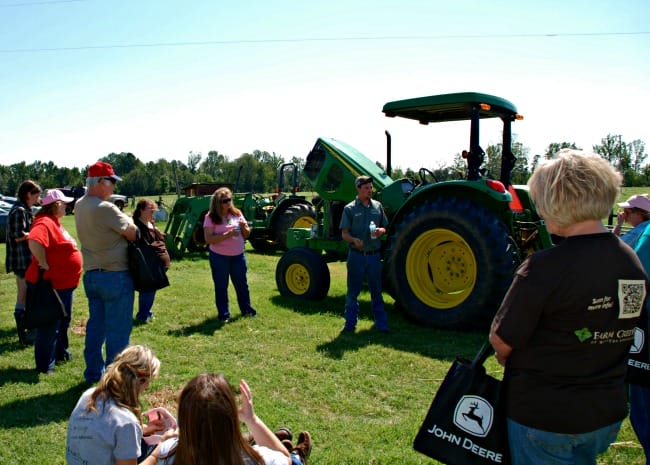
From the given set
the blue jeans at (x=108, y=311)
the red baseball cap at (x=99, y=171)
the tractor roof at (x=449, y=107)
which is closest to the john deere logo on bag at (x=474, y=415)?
the blue jeans at (x=108, y=311)

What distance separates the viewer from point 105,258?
420 cm

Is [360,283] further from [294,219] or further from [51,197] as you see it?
[294,219]

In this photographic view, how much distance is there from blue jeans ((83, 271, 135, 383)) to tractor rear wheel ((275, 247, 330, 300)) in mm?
3231

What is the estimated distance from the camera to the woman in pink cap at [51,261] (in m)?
4.70

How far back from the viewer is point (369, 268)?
19.2 ft

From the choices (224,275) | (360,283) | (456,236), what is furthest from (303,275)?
(456,236)

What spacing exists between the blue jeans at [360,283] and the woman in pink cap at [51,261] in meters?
2.70

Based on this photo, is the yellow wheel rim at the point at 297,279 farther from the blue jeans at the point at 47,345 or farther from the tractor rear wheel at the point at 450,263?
the blue jeans at the point at 47,345

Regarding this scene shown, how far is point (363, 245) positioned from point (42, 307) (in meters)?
3.06

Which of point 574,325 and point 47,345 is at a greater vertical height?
point 574,325

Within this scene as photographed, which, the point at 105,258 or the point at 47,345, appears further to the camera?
→ the point at 47,345

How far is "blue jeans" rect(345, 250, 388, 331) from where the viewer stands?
5.86 metres

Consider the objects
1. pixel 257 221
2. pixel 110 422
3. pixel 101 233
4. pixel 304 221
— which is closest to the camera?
pixel 110 422

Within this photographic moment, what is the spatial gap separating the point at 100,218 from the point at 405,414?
2.68m
